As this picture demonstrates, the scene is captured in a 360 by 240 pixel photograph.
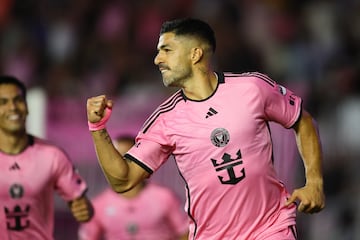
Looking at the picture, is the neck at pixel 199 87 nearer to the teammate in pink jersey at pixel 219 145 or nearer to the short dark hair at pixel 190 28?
the teammate in pink jersey at pixel 219 145

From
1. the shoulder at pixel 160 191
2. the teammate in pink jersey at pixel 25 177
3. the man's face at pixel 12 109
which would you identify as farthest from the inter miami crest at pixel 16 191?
the shoulder at pixel 160 191

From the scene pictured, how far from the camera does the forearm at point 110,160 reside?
8.73 meters

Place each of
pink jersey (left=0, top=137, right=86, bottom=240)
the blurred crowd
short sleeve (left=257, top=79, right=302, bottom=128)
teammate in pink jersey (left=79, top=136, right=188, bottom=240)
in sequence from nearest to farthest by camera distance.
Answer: short sleeve (left=257, top=79, right=302, bottom=128) < pink jersey (left=0, top=137, right=86, bottom=240) < teammate in pink jersey (left=79, top=136, right=188, bottom=240) < the blurred crowd

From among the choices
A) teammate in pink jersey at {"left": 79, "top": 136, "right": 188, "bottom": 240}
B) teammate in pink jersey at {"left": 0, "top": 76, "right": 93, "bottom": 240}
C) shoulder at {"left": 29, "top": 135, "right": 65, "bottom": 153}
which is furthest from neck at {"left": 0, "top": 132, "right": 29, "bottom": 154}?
teammate in pink jersey at {"left": 79, "top": 136, "right": 188, "bottom": 240}

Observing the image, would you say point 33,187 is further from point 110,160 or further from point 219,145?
point 219,145

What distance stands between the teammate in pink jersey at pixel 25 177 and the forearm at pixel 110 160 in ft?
6.14

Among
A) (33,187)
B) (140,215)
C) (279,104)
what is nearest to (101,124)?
(279,104)

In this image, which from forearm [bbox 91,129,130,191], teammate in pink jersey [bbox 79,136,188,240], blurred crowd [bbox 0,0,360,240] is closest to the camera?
forearm [bbox 91,129,130,191]

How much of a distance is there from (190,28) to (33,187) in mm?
2190

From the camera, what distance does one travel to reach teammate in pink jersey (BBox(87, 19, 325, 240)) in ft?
29.6

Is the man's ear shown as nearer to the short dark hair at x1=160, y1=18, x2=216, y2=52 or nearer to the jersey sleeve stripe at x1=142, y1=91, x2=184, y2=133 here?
the short dark hair at x1=160, y1=18, x2=216, y2=52

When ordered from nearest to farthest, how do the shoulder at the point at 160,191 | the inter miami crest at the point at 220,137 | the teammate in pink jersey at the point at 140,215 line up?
1. the inter miami crest at the point at 220,137
2. the teammate in pink jersey at the point at 140,215
3. the shoulder at the point at 160,191

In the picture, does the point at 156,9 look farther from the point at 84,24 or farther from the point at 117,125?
the point at 117,125

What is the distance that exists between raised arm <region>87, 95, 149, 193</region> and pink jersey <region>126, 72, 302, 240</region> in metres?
0.11
